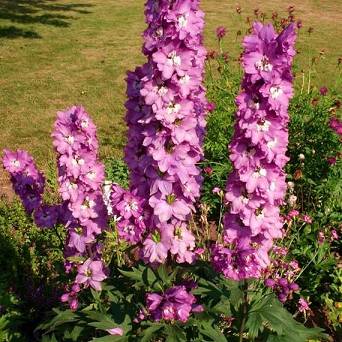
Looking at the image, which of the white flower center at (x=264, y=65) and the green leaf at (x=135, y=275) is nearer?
the white flower center at (x=264, y=65)

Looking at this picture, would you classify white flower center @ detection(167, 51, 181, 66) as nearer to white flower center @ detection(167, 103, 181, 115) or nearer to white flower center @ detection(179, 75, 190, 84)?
white flower center @ detection(179, 75, 190, 84)

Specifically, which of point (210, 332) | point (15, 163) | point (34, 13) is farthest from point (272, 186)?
point (34, 13)

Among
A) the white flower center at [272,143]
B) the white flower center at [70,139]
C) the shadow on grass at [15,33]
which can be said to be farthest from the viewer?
the shadow on grass at [15,33]

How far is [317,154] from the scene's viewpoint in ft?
17.8

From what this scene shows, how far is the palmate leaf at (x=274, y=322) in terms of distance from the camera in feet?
8.80

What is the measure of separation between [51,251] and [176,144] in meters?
2.99

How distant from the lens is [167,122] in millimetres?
2514

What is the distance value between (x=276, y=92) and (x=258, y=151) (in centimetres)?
32

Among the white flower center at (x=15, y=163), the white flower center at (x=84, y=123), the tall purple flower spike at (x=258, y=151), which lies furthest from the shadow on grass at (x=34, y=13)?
the tall purple flower spike at (x=258, y=151)

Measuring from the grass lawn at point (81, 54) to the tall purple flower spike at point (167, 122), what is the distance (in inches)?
131

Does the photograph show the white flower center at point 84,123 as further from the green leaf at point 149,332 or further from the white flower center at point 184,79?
the green leaf at point 149,332

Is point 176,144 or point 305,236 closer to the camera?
point 176,144

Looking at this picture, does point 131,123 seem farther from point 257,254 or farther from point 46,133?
point 46,133

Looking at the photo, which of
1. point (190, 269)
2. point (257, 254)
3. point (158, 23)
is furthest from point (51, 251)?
point (158, 23)
